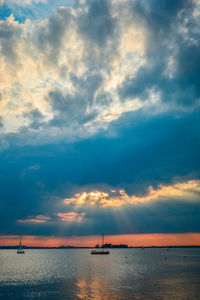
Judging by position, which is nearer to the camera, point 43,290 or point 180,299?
point 180,299

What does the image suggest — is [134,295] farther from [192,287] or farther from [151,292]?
[192,287]

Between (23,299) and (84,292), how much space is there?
13357 mm

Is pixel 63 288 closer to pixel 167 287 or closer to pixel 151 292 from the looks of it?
pixel 151 292

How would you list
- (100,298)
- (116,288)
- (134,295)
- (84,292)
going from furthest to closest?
(116,288) → (84,292) → (134,295) → (100,298)

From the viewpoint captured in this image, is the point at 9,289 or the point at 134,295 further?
the point at 9,289

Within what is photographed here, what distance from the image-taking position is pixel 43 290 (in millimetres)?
54438

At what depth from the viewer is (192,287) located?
59750mm

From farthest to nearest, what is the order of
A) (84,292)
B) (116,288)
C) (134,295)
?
(116,288) < (84,292) < (134,295)

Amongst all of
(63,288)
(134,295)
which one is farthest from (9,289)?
(134,295)

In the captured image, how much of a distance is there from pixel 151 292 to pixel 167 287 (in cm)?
974

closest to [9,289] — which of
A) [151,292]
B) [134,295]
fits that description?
[134,295]

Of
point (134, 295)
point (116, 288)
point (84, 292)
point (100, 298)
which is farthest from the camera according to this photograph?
point (116, 288)

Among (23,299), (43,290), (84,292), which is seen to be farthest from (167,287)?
(23,299)

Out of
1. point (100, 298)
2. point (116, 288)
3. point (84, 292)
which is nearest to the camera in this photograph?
point (100, 298)
